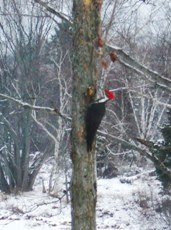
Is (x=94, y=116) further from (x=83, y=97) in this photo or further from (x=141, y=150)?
(x=141, y=150)

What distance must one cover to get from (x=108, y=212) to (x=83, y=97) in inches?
441

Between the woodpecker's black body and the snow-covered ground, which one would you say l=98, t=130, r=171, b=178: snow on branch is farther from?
the snow-covered ground

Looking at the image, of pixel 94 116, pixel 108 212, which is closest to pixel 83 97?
pixel 94 116

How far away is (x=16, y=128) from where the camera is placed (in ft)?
65.2

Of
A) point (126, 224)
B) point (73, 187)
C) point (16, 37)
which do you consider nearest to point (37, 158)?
point (16, 37)

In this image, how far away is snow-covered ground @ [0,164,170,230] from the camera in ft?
43.9

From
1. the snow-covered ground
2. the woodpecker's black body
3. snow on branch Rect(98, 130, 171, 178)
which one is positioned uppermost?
the woodpecker's black body

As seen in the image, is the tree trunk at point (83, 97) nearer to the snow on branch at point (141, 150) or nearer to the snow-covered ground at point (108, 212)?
the snow on branch at point (141, 150)

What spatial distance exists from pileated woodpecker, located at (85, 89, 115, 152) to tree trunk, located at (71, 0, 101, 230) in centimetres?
4

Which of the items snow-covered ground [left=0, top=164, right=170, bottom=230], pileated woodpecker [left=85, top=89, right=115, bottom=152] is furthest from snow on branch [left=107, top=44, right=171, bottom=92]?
snow-covered ground [left=0, top=164, right=170, bottom=230]

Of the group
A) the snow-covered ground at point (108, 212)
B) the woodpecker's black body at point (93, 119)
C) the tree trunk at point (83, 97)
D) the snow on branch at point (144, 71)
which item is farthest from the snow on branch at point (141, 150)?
the snow-covered ground at point (108, 212)

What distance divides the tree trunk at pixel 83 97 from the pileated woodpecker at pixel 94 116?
0.04 meters

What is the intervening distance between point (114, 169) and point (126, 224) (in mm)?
8170

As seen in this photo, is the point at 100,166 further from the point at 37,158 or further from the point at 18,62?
the point at 18,62
